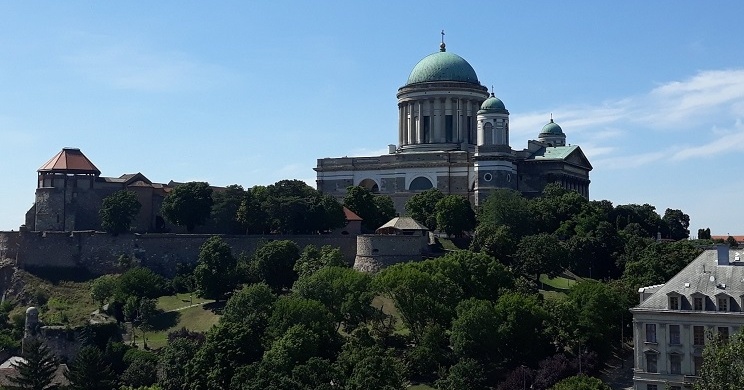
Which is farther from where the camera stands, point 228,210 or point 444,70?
point 444,70

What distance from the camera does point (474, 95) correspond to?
103812 mm

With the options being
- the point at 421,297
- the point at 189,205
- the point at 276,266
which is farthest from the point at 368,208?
the point at 421,297

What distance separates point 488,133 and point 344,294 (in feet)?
107

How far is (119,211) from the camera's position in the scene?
89.7 m

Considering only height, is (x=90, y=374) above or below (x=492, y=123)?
below

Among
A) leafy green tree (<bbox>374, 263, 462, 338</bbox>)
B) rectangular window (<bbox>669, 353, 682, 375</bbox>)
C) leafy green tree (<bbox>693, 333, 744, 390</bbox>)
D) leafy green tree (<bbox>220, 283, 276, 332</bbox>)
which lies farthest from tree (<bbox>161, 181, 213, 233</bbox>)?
leafy green tree (<bbox>693, 333, 744, 390</bbox>)

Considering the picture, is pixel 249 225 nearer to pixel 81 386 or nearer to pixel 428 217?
pixel 428 217

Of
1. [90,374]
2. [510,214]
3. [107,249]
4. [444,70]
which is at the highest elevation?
[444,70]

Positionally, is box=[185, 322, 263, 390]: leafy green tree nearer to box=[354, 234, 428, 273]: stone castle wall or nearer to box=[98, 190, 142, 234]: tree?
box=[354, 234, 428, 273]: stone castle wall

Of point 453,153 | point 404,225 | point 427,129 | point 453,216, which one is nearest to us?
point 404,225

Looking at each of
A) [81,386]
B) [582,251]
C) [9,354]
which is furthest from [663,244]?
[9,354]

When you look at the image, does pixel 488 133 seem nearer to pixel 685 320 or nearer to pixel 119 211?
pixel 119 211

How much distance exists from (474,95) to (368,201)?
19.2 meters

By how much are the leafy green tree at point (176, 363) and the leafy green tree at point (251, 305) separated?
3.40 m
